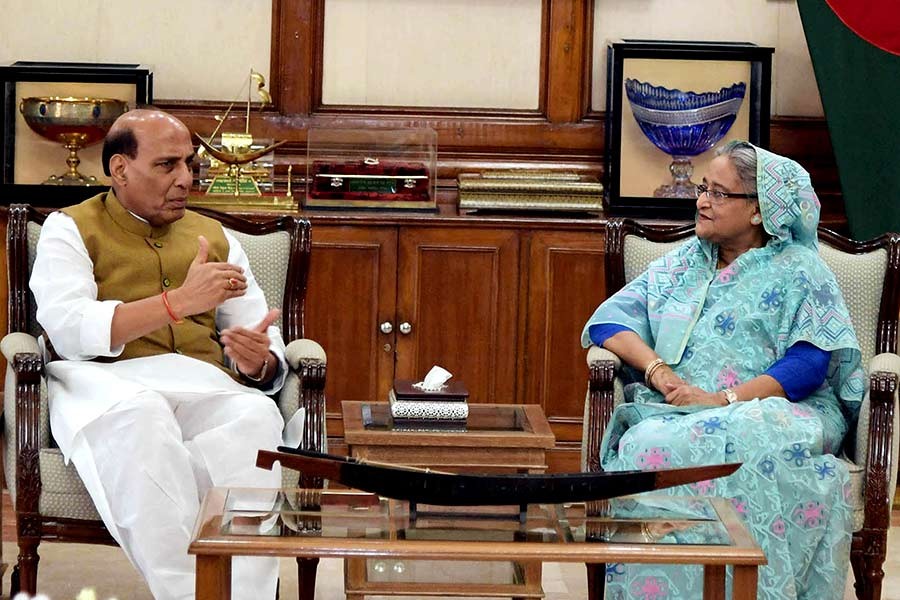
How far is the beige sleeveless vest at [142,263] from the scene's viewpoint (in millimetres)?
3717

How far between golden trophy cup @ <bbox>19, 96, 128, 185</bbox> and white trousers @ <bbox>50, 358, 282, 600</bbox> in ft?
5.74

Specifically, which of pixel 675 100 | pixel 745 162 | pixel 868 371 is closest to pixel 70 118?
pixel 675 100

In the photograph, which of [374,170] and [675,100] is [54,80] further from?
[675,100]

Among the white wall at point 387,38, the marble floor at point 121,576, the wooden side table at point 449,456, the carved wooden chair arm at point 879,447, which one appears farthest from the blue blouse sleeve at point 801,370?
the white wall at point 387,38

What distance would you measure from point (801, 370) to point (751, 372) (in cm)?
13

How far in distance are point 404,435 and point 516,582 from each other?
461mm

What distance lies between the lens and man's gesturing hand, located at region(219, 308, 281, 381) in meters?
3.65

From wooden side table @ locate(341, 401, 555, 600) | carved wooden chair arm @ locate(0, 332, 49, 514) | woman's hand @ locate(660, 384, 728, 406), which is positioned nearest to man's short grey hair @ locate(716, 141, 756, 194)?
woman's hand @ locate(660, 384, 728, 406)

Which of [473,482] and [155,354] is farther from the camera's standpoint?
[155,354]

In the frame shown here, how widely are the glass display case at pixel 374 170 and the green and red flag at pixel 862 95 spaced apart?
1.34 metres

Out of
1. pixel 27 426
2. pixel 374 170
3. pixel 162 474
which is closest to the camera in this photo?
pixel 162 474

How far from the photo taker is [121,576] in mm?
4121

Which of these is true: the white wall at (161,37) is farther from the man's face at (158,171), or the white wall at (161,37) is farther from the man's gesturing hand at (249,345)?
the man's gesturing hand at (249,345)

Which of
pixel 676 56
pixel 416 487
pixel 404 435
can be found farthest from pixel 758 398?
pixel 676 56
